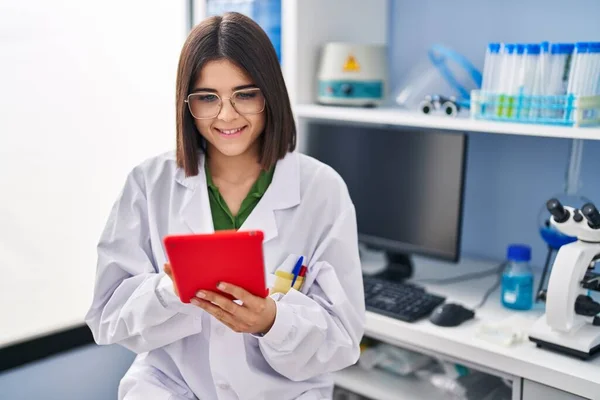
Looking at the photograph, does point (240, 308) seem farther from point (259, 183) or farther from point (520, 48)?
point (520, 48)

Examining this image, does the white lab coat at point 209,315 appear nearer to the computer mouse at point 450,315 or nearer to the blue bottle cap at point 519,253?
the computer mouse at point 450,315

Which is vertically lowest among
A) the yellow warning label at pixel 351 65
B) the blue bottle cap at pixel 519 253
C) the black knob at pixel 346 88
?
the blue bottle cap at pixel 519 253

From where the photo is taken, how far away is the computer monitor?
1.97 meters

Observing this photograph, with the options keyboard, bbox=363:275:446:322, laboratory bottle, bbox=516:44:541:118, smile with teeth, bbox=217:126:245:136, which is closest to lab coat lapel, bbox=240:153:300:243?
smile with teeth, bbox=217:126:245:136

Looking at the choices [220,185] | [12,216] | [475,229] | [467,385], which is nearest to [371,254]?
[475,229]

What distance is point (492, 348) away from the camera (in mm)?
1647

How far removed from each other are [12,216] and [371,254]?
3.72 ft

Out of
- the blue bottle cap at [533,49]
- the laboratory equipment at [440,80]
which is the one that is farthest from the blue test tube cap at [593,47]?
the laboratory equipment at [440,80]

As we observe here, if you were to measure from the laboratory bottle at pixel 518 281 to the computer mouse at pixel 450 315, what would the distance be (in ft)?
0.43

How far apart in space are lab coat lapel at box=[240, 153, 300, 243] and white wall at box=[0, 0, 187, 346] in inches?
37.7

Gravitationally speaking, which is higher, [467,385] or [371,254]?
[371,254]

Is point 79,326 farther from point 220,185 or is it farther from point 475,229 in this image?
point 475,229

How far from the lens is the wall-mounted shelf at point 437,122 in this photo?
1676 millimetres

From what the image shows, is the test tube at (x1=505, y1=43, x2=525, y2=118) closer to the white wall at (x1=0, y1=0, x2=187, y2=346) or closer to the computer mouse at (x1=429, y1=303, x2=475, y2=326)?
the computer mouse at (x1=429, y1=303, x2=475, y2=326)
